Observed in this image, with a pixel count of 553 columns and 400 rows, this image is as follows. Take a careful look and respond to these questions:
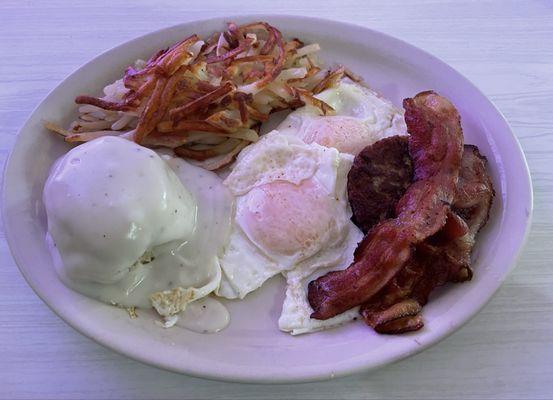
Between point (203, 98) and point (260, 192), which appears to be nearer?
point (260, 192)

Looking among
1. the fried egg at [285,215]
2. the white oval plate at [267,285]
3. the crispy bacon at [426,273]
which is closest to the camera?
the white oval plate at [267,285]

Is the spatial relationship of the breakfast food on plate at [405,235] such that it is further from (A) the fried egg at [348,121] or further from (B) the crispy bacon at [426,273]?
(A) the fried egg at [348,121]

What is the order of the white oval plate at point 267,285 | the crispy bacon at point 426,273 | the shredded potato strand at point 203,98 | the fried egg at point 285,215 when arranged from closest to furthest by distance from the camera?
1. the white oval plate at point 267,285
2. the crispy bacon at point 426,273
3. the fried egg at point 285,215
4. the shredded potato strand at point 203,98

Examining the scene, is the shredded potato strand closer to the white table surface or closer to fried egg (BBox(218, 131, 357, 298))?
fried egg (BBox(218, 131, 357, 298))

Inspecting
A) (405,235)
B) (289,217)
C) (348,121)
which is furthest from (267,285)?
(348,121)

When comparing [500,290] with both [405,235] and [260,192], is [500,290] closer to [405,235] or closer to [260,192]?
[405,235]

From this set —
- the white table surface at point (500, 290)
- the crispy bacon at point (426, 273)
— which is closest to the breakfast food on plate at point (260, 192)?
the crispy bacon at point (426, 273)

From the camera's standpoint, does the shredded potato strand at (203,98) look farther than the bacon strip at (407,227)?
Yes
